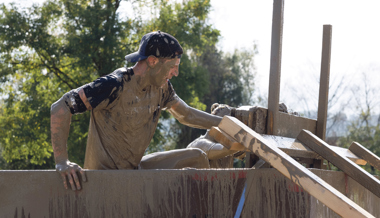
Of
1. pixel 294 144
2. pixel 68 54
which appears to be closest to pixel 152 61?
pixel 294 144

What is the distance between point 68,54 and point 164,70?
48.0 ft

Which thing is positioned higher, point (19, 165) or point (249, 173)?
point (249, 173)

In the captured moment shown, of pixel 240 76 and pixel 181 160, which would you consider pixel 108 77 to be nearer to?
pixel 181 160

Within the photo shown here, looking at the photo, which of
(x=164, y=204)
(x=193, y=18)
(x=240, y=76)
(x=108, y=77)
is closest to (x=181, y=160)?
(x=164, y=204)

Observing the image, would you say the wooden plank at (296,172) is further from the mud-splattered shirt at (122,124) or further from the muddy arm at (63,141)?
the muddy arm at (63,141)

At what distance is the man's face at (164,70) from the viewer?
11.2 ft

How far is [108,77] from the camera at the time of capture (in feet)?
10.8

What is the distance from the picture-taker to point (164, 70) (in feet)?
11.2

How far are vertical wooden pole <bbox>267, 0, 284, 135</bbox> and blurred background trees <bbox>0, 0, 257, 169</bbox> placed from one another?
44.4 feet

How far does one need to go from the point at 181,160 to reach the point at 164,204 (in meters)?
0.55

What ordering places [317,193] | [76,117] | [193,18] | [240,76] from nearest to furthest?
[317,193] < [76,117] < [193,18] < [240,76]

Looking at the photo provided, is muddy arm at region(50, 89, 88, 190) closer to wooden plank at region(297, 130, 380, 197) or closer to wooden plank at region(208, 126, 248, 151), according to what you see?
wooden plank at region(208, 126, 248, 151)

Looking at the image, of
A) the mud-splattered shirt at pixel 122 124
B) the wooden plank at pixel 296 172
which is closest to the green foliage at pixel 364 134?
the mud-splattered shirt at pixel 122 124

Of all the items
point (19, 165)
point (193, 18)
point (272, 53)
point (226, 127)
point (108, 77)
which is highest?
point (193, 18)
